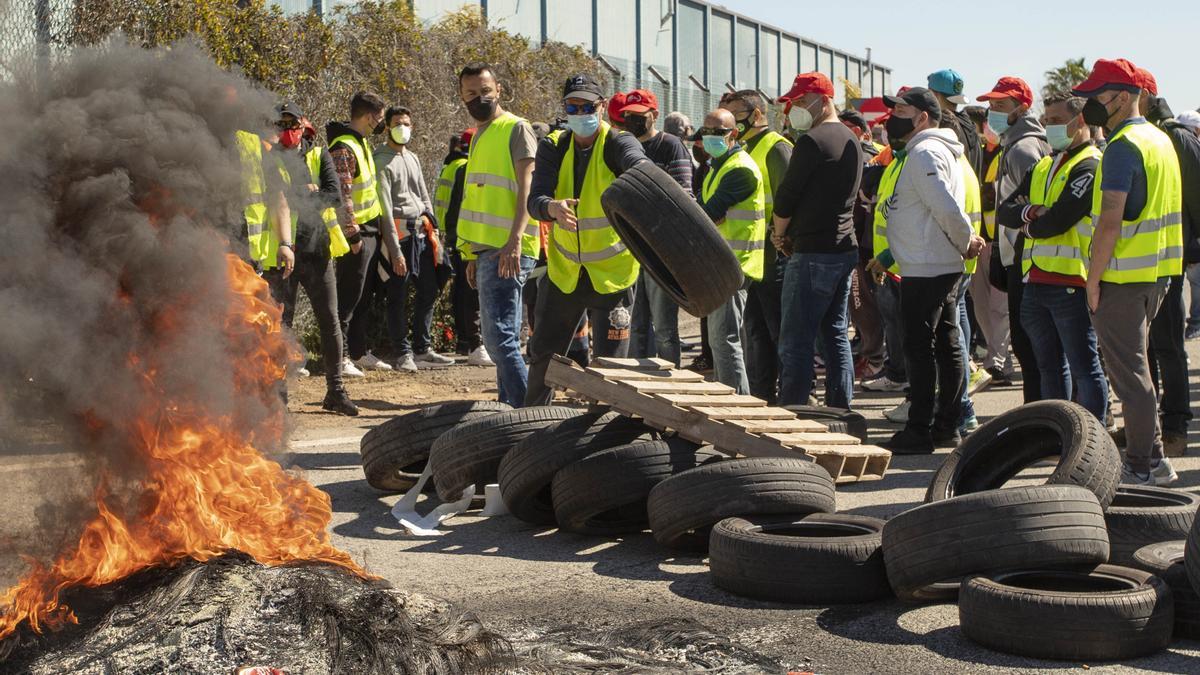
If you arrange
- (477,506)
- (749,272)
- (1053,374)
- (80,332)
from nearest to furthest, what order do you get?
(80,332)
(477,506)
(1053,374)
(749,272)

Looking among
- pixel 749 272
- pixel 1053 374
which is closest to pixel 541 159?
pixel 749 272

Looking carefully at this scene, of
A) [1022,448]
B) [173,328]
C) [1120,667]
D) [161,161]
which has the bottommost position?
[1120,667]

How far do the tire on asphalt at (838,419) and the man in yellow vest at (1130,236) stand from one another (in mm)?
1688

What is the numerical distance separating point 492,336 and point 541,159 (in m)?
1.24

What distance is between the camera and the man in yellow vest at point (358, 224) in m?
11.8

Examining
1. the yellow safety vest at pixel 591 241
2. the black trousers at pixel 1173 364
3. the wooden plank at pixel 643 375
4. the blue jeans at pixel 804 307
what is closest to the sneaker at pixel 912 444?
the blue jeans at pixel 804 307

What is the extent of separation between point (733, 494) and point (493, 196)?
3.86 m

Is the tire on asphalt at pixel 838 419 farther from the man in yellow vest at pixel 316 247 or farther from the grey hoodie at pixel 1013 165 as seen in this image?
the man in yellow vest at pixel 316 247

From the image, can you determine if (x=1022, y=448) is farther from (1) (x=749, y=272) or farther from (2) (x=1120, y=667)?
(1) (x=749, y=272)

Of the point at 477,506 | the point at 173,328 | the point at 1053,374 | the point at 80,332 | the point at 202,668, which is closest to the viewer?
the point at 202,668

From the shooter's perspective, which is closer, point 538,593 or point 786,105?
point 538,593

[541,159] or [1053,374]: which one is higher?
[541,159]

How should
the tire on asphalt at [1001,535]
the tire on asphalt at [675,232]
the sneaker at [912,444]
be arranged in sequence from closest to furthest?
the tire on asphalt at [1001,535], the tire on asphalt at [675,232], the sneaker at [912,444]

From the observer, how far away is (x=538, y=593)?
590 centimetres
